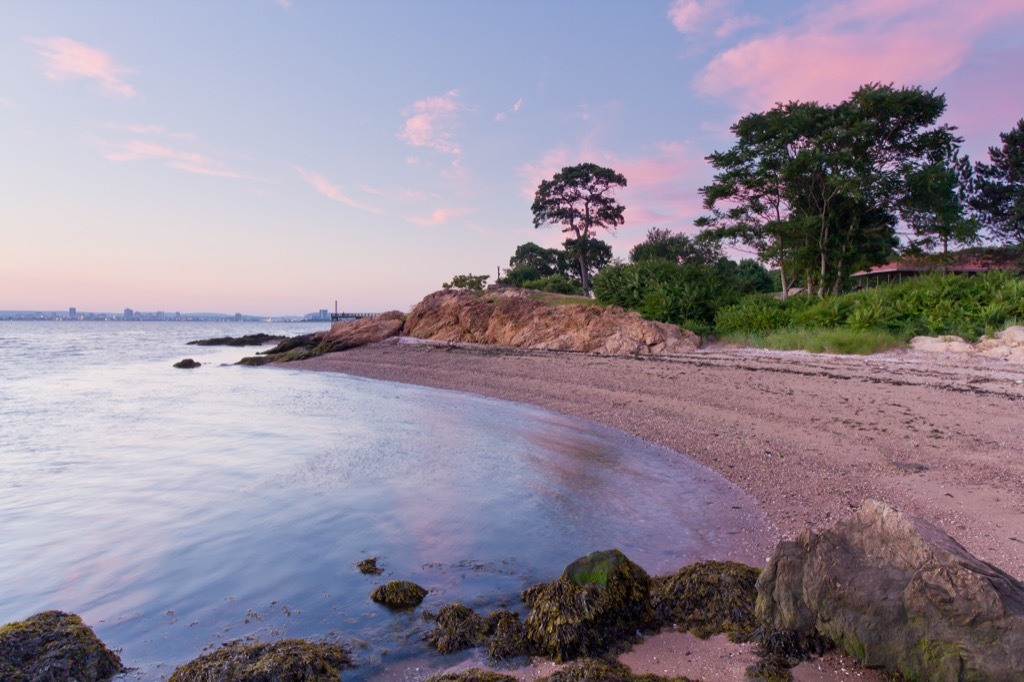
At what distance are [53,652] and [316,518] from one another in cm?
314

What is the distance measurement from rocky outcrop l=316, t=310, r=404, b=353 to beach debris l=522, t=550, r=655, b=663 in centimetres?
2853

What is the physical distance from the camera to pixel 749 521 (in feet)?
18.6

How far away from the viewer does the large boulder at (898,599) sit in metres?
2.66

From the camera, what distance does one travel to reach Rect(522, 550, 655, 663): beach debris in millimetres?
3508

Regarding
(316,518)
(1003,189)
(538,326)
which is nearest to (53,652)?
(316,518)

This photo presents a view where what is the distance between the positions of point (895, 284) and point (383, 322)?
2554cm

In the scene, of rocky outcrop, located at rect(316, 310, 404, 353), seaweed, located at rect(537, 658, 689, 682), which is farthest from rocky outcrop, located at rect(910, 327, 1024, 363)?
rocky outcrop, located at rect(316, 310, 404, 353)

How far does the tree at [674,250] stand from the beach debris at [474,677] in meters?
34.6

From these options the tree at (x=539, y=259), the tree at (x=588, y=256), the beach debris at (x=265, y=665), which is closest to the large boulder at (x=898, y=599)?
the beach debris at (x=265, y=665)

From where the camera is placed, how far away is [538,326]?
83.6 feet

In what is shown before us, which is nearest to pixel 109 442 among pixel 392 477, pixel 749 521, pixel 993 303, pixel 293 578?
pixel 392 477

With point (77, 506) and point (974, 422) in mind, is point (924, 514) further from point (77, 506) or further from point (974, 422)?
point (77, 506)

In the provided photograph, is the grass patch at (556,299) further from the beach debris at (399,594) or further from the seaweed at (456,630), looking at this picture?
the seaweed at (456,630)

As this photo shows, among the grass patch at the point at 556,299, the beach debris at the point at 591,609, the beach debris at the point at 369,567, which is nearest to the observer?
the beach debris at the point at 591,609
